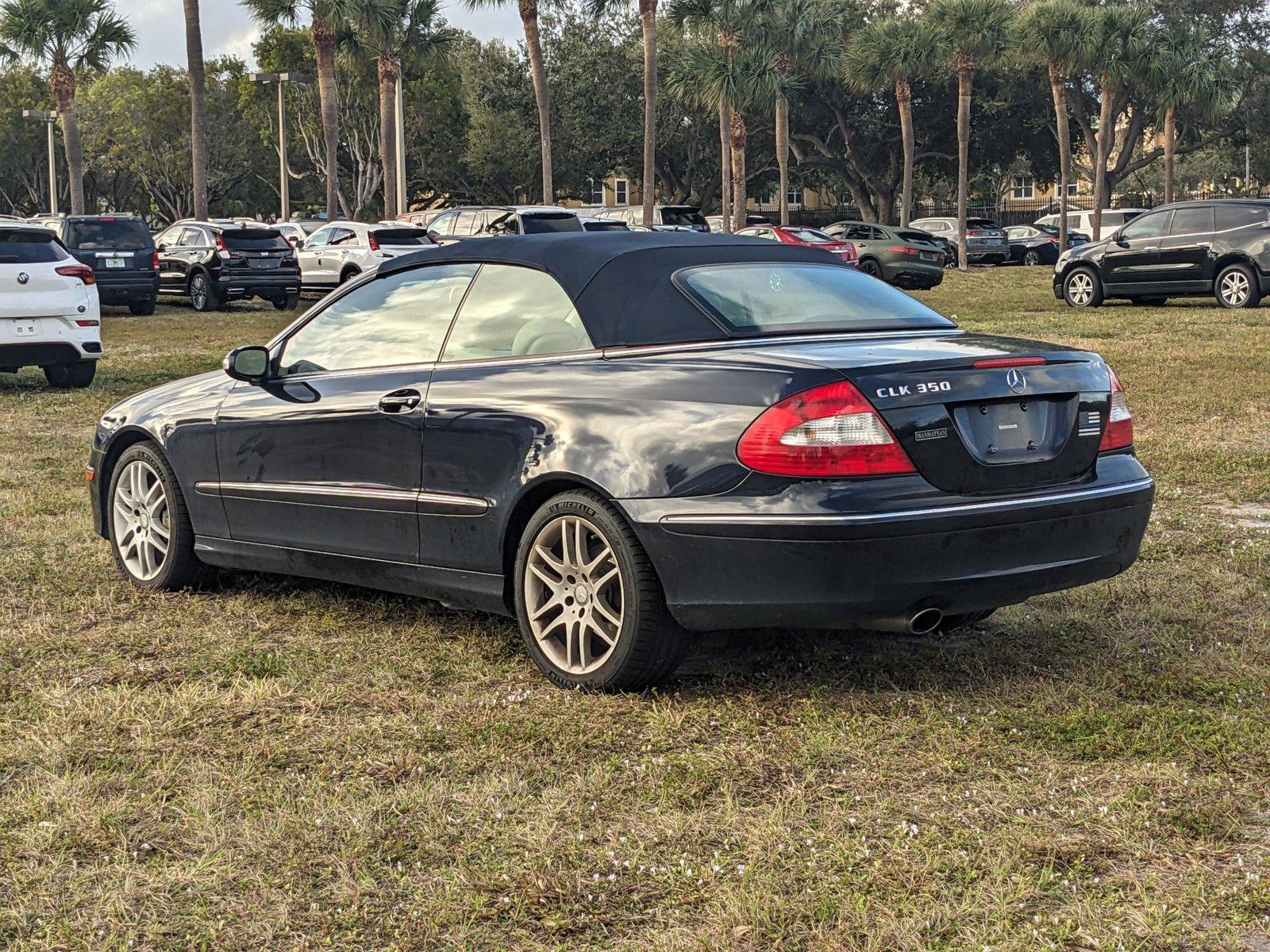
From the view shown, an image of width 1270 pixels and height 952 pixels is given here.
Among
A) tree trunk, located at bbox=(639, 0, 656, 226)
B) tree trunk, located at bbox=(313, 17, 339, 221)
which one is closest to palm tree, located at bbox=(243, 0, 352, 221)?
tree trunk, located at bbox=(313, 17, 339, 221)

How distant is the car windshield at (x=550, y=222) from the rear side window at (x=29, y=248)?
12584 millimetres

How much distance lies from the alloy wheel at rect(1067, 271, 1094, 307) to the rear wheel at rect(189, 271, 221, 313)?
14248 millimetres

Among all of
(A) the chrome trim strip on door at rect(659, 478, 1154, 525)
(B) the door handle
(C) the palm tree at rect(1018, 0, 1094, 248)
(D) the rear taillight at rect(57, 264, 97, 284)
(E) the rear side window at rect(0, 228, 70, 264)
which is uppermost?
(C) the palm tree at rect(1018, 0, 1094, 248)

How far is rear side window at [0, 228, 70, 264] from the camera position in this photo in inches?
556

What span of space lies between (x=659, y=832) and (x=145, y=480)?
3.78m

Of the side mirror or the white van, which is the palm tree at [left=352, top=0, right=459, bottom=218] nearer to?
the white van

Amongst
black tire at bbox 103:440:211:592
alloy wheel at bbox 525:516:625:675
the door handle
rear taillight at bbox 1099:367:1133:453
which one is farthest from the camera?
black tire at bbox 103:440:211:592

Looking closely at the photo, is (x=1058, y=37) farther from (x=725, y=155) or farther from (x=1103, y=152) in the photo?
(x=725, y=155)

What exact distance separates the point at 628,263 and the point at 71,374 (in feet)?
38.4

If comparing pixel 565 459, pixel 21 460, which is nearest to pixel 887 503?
pixel 565 459

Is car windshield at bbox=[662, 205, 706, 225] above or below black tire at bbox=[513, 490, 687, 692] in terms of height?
above

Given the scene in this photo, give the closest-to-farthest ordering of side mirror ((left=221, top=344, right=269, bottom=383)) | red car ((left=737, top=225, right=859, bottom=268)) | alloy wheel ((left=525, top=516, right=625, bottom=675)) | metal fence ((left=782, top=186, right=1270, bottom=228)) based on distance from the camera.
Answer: alloy wheel ((left=525, top=516, right=625, bottom=675))
side mirror ((left=221, top=344, right=269, bottom=383))
red car ((left=737, top=225, right=859, bottom=268))
metal fence ((left=782, top=186, right=1270, bottom=228))

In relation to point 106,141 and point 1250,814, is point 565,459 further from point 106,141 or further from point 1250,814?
point 106,141

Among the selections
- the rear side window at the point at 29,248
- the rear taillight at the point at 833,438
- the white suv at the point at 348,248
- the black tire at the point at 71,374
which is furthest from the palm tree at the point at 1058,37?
the rear taillight at the point at 833,438
